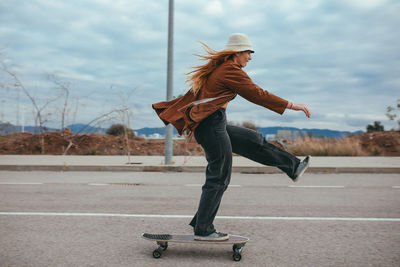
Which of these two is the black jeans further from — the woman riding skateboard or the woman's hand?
the woman's hand

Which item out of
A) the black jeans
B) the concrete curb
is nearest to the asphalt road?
the black jeans

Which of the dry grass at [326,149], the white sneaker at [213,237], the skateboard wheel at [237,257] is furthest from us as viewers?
the dry grass at [326,149]

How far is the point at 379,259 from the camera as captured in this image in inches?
131

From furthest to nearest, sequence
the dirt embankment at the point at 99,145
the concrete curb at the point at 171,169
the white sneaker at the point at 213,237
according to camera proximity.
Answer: the dirt embankment at the point at 99,145 < the concrete curb at the point at 171,169 < the white sneaker at the point at 213,237

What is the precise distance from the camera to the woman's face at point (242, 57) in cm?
347

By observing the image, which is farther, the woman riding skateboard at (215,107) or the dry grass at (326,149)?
the dry grass at (326,149)

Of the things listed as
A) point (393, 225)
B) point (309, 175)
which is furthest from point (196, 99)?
point (309, 175)

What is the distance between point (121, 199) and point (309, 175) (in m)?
5.76

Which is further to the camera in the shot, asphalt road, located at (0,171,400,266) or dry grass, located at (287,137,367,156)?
dry grass, located at (287,137,367,156)

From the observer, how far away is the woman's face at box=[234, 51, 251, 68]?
3473 millimetres

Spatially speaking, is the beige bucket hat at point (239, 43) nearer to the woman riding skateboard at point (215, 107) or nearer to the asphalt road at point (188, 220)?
the woman riding skateboard at point (215, 107)

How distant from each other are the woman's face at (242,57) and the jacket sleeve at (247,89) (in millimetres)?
138

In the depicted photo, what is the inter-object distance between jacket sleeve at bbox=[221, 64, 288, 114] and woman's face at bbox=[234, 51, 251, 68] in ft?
0.45

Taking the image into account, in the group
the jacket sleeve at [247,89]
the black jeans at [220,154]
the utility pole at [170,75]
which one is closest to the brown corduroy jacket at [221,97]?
the jacket sleeve at [247,89]
